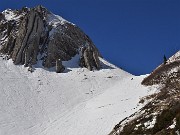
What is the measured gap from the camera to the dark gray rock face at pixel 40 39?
257ft

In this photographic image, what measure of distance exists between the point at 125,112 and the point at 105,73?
101 feet

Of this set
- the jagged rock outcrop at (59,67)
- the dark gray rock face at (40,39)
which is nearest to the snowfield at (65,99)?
the jagged rock outcrop at (59,67)

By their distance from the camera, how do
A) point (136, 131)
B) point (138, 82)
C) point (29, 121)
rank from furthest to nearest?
point (138, 82) → point (29, 121) → point (136, 131)

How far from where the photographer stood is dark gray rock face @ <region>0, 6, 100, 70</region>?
257 feet

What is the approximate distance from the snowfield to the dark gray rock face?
3067 millimetres

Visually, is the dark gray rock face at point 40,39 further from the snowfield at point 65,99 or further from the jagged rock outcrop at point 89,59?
the snowfield at point 65,99

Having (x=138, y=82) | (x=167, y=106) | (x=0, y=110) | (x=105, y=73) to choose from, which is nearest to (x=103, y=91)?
(x=138, y=82)

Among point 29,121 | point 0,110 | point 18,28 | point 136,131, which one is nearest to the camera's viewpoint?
point 136,131

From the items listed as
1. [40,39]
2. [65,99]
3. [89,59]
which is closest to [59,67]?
[89,59]

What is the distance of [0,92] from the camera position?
189 ft

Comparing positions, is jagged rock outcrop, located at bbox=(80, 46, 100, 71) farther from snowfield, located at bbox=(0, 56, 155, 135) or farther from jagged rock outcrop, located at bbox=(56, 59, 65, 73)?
jagged rock outcrop, located at bbox=(56, 59, 65, 73)

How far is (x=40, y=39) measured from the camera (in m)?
85.2

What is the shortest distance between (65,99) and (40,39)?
3100 centimetres

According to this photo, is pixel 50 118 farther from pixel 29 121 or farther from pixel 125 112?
pixel 125 112
